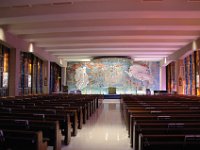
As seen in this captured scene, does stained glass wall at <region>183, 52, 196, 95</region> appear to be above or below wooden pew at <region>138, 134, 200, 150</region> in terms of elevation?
above

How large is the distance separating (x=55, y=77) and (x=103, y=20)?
12515 mm

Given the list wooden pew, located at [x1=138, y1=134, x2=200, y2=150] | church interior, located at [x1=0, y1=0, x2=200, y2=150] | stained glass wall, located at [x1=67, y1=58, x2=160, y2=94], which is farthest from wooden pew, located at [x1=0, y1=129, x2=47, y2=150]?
stained glass wall, located at [x1=67, y1=58, x2=160, y2=94]

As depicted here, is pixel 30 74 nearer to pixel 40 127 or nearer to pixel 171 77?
pixel 171 77

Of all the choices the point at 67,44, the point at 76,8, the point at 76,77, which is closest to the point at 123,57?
the point at 76,77

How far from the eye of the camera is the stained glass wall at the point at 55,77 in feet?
68.9

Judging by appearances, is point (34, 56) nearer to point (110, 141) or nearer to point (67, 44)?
point (67, 44)

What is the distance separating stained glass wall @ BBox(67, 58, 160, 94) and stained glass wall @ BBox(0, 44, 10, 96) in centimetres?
946

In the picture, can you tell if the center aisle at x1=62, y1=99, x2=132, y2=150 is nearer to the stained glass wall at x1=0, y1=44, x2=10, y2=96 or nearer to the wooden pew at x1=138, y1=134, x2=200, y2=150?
the wooden pew at x1=138, y1=134, x2=200, y2=150

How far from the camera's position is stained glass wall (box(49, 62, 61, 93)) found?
827 inches

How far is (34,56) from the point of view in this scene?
16984mm

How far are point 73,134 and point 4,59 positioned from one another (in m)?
8.88

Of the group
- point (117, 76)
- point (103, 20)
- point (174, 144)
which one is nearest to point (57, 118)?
point (174, 144)

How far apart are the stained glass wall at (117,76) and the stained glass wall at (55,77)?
164cm

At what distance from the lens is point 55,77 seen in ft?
72.0
